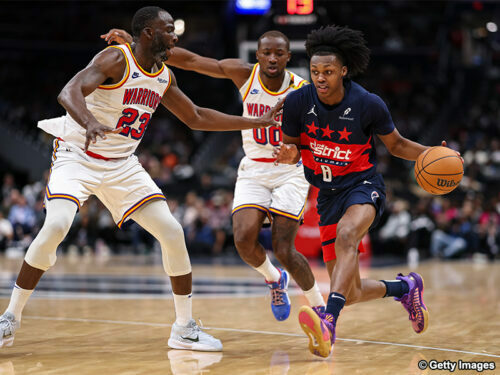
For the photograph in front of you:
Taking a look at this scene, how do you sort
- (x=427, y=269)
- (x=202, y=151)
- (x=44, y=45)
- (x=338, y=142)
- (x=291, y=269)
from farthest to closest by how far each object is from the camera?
1. (x=44, y=45)
2. (x=202, y=151)
3. (x=427, y=269)
4. (x=291, y=269)
5. (x=338, y=142)

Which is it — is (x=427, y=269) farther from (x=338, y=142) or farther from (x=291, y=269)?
(x=338, y=142)

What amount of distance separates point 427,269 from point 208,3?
18.5 m

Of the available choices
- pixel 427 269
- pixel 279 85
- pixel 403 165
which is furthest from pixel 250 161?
pixel 403 165

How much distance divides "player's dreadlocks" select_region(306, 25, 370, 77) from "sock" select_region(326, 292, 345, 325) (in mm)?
1647

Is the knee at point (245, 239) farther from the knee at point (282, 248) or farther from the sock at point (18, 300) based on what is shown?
the sock at point (18, 300)

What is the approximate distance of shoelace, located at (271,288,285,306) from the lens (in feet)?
A: 19.4

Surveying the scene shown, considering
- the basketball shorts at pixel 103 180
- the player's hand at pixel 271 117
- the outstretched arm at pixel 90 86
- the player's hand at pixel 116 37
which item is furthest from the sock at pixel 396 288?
the player's hand at pixel 116 37

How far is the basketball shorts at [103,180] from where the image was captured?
4.83 meters

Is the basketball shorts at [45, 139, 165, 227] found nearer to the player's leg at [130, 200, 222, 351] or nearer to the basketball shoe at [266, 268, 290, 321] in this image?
the player's leg at [130, 200, 222, 351]

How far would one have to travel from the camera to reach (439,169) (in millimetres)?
4871

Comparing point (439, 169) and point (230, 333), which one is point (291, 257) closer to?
point (230, 333)

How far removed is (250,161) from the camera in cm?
622

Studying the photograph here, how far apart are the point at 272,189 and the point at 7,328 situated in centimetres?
254

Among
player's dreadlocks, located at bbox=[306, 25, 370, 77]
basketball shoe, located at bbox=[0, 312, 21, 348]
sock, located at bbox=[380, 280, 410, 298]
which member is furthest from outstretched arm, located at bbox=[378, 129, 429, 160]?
basketball shoe, located at bbox=[0, 312, 21, 348]
